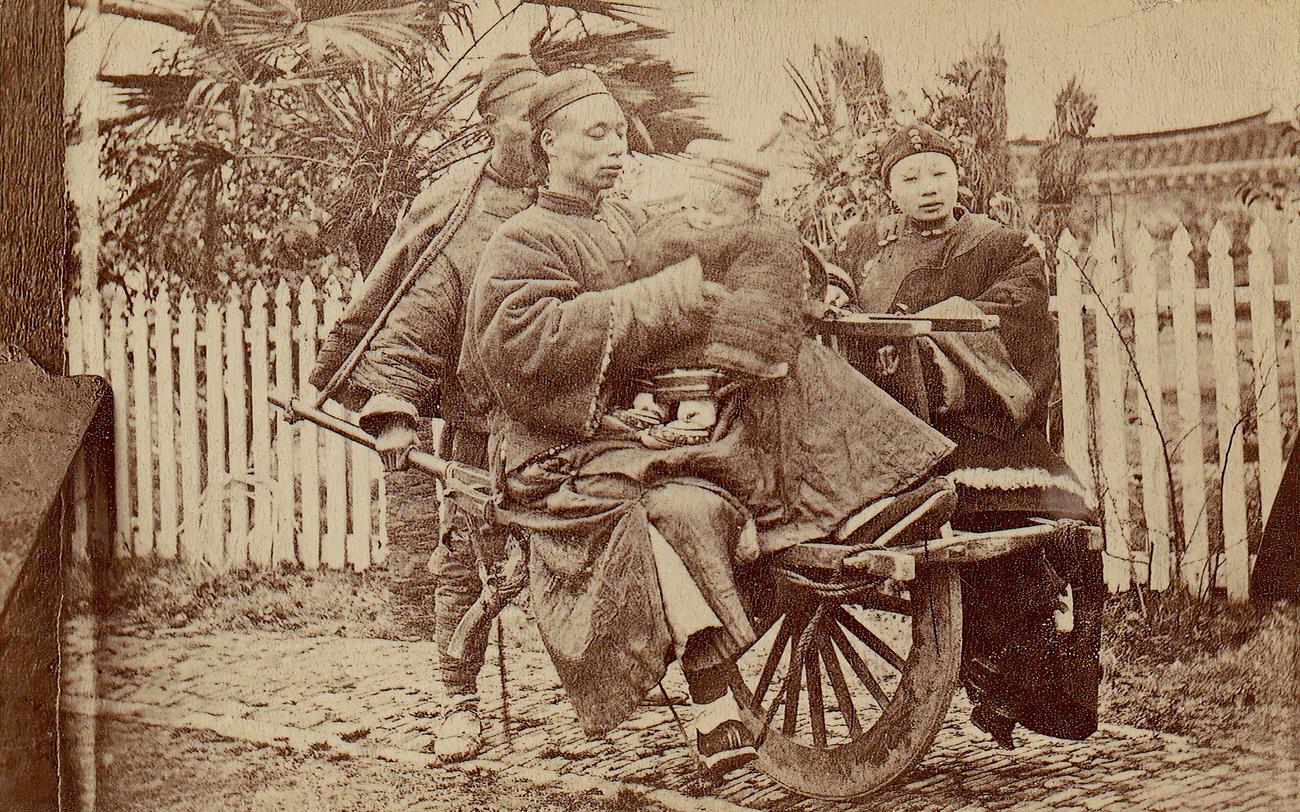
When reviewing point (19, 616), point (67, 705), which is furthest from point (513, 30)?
point (67, 705)

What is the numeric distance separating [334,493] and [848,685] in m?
1.69

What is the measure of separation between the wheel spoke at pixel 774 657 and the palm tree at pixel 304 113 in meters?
1.57

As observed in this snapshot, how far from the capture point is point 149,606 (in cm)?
340

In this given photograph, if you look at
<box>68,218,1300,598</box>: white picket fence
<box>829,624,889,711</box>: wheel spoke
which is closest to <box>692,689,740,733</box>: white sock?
<box>829,624,889,711</box>: wheel spoke

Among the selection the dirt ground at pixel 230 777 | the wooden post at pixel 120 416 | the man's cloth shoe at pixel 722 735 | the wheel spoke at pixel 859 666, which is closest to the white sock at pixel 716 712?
the man's cloth shoe at pixel 722 735

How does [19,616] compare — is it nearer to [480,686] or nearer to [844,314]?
[480,686]

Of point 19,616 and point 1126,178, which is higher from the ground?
point 1126,178

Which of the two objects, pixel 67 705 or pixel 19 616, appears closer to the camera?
pixel 19 616

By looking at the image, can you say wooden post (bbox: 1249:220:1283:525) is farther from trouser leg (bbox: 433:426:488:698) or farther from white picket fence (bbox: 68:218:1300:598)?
trouser leg (bbox: 433:426:488:698)

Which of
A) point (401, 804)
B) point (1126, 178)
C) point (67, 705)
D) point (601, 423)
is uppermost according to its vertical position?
point (1126, 178)

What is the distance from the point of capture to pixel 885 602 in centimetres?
317

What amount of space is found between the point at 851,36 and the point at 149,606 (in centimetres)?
280

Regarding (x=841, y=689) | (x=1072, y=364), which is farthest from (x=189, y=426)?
(x=1072, y=364)

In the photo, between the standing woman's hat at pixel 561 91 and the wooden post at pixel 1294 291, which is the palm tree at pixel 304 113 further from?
the wooden post at pixel 1294 291
